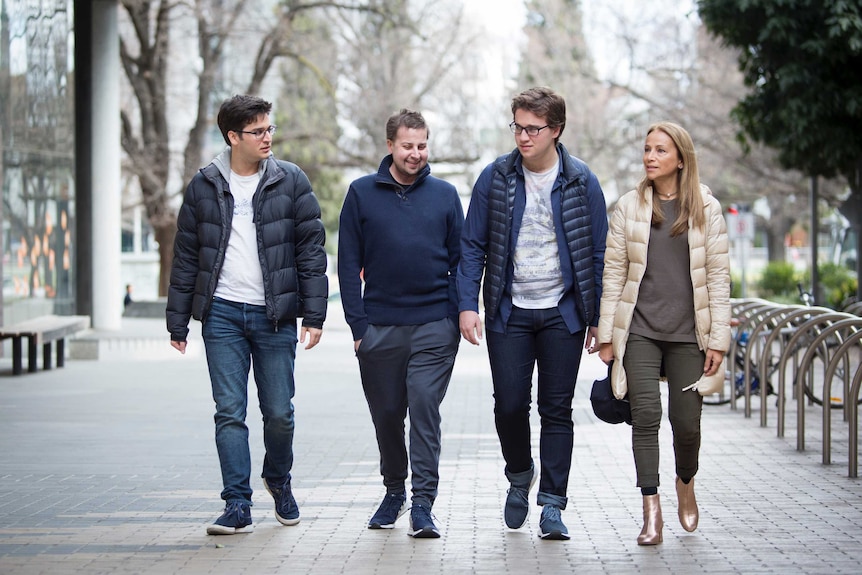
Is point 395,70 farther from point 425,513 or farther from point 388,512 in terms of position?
point 425,513

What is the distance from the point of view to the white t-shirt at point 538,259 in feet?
20.8

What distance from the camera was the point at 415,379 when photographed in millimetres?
6547

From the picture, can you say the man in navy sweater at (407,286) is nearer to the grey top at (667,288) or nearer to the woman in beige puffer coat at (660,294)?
the woman in beige puffer coat at (660,294)

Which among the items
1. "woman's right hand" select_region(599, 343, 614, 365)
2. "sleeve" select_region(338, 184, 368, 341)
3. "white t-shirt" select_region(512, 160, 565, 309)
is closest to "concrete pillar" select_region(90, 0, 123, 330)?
"sleeve" select_region(338, 184, 368, 341)

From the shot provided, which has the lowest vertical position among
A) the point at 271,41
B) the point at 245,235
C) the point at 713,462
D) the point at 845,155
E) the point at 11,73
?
the point at 713,462

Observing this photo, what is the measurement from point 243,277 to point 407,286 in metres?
0.74

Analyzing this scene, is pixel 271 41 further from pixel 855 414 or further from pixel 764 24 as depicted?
pixel 855 414

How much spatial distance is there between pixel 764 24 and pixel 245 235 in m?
13.4

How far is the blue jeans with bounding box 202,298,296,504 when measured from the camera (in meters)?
6.49

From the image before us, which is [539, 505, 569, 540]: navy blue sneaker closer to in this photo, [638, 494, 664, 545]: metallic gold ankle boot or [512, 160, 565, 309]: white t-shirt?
[638, 494, 664, 545]: metallic gold ankle boot

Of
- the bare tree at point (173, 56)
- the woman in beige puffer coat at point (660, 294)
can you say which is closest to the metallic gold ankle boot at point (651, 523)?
the woman in beige puffer coat at point (660, 294)

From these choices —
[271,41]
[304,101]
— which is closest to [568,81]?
[304,101]

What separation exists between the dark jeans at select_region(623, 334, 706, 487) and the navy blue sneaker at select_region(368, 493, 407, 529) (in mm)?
1149

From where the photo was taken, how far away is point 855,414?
8.34 meters
